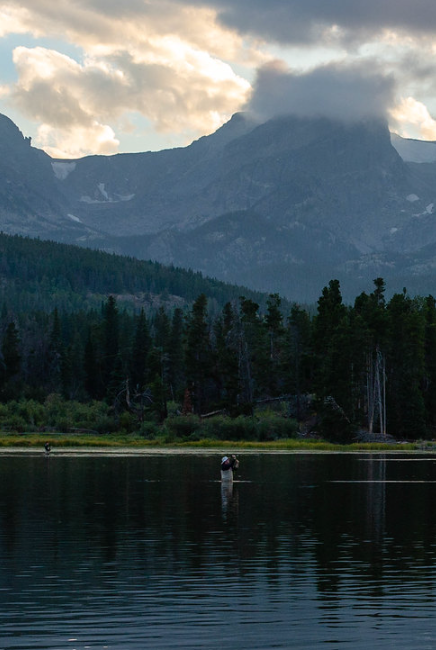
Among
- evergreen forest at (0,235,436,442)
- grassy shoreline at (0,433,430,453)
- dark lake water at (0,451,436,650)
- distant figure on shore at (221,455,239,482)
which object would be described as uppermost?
evergreen forest at (0,235,436,442)

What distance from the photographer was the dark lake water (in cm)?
2503

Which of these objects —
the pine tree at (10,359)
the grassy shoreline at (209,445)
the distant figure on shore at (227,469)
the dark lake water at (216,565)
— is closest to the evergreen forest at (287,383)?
the grassy shoreline at (209,445)

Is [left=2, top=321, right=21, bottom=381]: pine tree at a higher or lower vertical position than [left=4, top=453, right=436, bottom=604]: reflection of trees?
higher

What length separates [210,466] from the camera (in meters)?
89.4

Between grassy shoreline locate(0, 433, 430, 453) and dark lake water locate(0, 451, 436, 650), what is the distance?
57.0 metres

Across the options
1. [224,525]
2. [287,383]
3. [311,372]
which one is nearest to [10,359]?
[287,383]

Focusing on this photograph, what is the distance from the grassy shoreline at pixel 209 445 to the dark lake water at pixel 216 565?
57.0 meters

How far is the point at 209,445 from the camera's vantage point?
13125cm

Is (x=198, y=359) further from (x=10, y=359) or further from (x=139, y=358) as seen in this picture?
(x=10, y=359)

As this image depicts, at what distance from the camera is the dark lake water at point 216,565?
82.1ft

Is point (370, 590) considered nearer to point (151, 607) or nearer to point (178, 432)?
point (151, 607)

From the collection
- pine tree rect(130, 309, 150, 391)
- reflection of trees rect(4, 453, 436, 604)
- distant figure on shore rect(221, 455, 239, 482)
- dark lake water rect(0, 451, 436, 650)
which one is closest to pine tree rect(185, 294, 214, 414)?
pine tree rect(130, 309, 150, 391)

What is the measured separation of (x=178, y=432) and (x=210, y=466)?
48350 millimetres

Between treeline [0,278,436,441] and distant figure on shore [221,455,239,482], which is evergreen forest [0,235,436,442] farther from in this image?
distant figure on shore [221,455,239,482]
